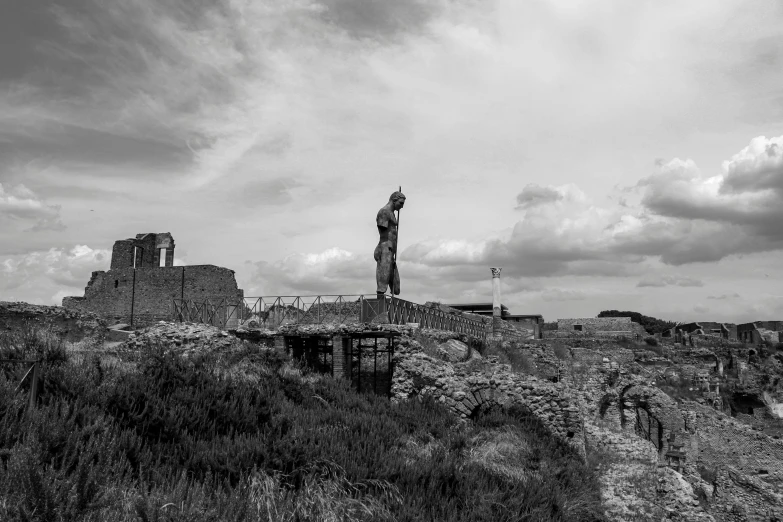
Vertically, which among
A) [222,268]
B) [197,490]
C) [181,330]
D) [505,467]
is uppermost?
[222,268]

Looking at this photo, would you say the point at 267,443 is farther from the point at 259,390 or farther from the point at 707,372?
the point at 707,372

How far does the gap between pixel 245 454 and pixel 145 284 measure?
2411 cm

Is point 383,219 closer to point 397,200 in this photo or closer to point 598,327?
point 397,200

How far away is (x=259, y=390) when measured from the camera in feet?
31.7

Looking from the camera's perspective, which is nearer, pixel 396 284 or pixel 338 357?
pixel 338 357

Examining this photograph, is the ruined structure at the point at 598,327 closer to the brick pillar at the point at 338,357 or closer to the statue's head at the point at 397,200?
the statue's head at the point at 397,200

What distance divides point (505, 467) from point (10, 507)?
6438 millimetres

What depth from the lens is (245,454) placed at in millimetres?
6594

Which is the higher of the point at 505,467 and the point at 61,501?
the point at 61,501

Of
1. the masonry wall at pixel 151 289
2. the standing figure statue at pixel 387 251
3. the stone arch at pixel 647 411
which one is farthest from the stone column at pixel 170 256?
the stone arch at pixel 647 411

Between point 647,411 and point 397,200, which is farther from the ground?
point 397,200

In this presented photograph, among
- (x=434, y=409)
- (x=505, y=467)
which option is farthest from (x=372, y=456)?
(x=434, y=409)

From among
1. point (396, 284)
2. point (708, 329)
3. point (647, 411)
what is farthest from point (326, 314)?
point (708, 329)

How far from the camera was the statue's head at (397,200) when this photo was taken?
16531mm
